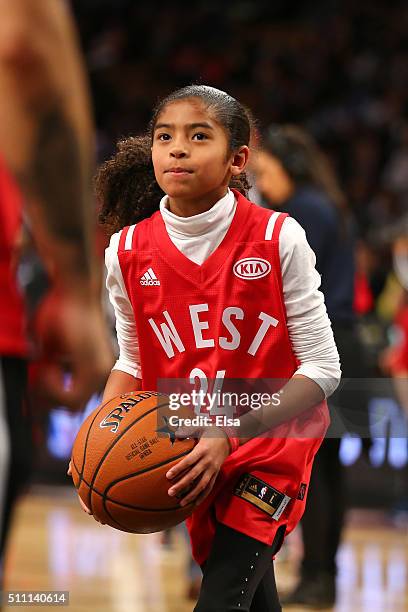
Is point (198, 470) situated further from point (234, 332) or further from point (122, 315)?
point (122, 315)

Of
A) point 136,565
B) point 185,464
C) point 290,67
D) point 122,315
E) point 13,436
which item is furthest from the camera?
point 290,67

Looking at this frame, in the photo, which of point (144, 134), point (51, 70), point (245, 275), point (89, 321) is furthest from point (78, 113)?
point (144, 134)

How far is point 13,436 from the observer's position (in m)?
3.68

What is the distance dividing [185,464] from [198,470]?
0.09 ft

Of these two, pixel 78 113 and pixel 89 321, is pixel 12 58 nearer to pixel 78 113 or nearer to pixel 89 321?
pixel 78 113

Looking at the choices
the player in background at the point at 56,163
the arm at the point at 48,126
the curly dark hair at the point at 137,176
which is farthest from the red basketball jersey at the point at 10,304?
the arm at the point at 48,126

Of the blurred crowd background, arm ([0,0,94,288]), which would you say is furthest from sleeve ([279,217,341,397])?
the blurred crowd background

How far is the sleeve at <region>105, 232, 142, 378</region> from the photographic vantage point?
257 cm

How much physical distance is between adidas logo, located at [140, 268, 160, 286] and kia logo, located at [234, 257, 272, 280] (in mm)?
173

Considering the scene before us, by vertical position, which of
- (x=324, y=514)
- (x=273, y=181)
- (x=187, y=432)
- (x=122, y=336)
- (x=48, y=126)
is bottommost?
(x=324, y=514)

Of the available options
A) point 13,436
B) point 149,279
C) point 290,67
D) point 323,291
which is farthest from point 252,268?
point 290,67

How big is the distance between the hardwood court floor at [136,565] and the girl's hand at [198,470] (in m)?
2.28

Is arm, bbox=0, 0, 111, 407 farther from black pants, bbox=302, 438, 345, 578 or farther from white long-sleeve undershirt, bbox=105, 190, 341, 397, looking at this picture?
black pants, bbox=302, 438, 345, 578

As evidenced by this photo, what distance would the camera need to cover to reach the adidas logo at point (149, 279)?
2506mm
